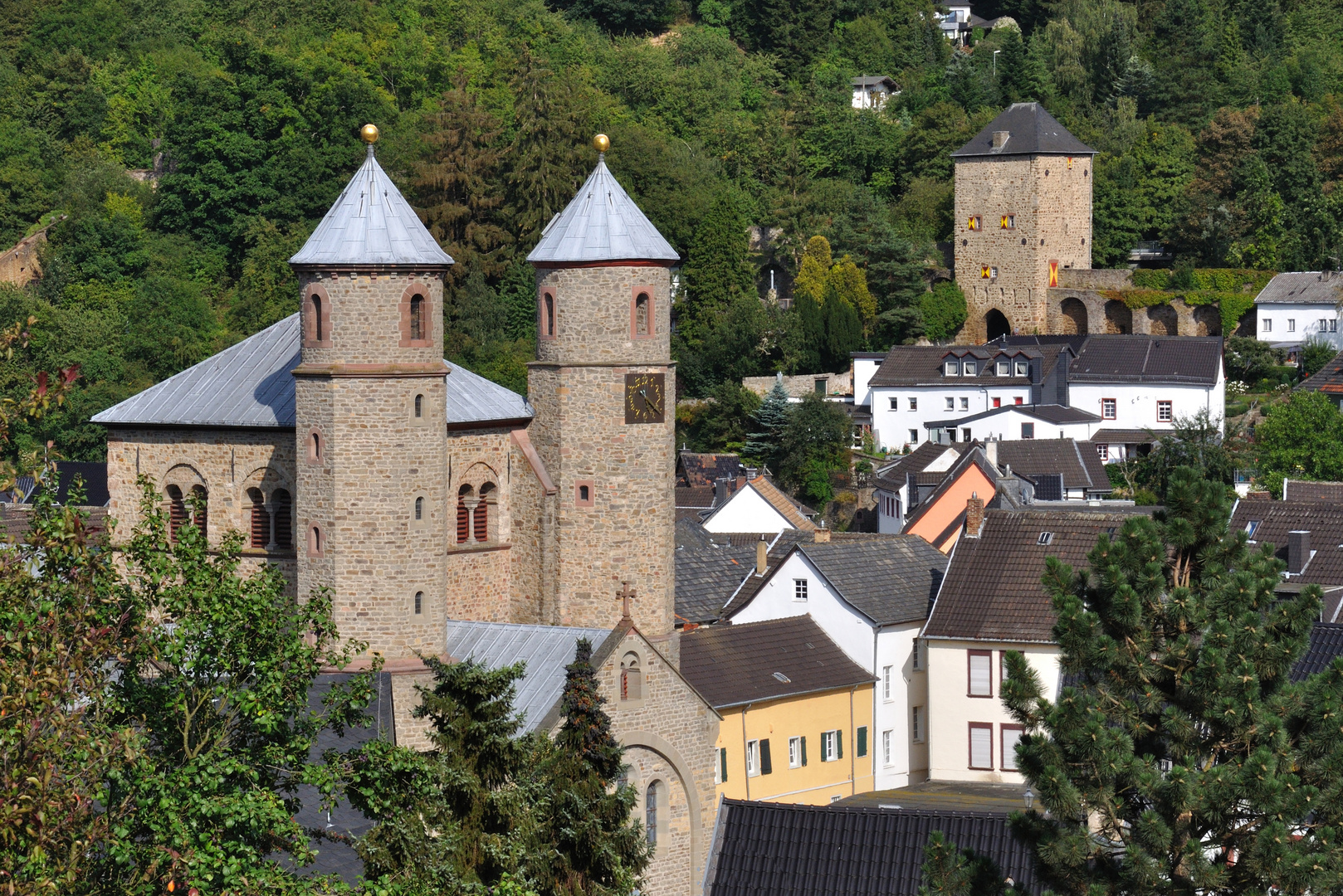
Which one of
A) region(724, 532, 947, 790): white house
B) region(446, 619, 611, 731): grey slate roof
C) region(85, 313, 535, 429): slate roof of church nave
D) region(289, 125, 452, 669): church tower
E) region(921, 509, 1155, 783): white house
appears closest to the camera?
region(446, 619, 611, 731): grey slate roof

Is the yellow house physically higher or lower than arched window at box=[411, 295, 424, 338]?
lower

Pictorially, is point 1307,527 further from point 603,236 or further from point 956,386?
point 956,386

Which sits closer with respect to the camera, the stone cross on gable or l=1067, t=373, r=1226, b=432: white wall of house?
the stone cross on gable

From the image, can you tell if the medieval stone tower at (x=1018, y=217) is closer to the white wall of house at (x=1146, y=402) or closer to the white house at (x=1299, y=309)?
the white house at (x=1299, y=309)

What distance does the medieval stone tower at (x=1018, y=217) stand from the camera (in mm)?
77938

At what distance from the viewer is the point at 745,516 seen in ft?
177

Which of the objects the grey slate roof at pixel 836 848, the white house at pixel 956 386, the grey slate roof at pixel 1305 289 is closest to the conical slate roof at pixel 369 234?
the grey slate roof at pixel 836 848

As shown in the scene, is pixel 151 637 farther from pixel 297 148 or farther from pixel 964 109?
pixel 964 109

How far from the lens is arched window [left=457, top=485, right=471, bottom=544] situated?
3366 cm

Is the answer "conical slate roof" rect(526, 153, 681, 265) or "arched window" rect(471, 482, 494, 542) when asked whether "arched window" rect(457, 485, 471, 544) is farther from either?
→ "conical slate roof" rect(526, 153, 681, 265)

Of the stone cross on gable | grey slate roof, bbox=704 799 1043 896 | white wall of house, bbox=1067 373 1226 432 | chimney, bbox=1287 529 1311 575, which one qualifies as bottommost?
grey slate roof, bbox=704 799 1043 896

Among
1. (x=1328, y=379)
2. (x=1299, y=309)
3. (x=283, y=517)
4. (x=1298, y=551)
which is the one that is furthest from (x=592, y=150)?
(x=283, y=517)

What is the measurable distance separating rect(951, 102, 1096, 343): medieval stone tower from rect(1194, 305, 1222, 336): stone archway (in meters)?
3.98

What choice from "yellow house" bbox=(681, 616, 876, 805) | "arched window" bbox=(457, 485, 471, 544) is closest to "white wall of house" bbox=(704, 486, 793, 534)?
"yellow house" bbox=(681, 616, 876, 805)
